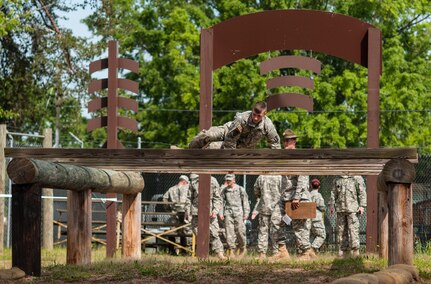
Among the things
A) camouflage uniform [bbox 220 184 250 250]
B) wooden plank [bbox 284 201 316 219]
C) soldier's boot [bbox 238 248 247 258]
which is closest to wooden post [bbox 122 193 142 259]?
wooden plank [bbox 284 201 316 219]

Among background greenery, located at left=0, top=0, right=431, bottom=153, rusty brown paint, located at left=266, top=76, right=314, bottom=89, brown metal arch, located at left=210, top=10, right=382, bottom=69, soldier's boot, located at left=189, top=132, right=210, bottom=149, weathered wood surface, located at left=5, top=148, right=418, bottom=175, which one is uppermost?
background greenery, located at left=0, top=0, right=431, bottom=153

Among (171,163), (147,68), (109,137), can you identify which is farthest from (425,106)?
(171,163)

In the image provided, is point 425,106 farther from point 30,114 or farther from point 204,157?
point 204,157

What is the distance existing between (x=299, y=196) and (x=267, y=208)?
1972 mm

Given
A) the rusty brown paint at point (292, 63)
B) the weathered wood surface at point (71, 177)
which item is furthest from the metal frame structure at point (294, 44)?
the weathered wood surface at point (71, 177)

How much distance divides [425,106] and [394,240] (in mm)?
34089

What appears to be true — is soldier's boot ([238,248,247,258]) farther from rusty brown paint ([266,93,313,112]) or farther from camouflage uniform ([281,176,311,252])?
rusty brown paint ([266,93,313,112])

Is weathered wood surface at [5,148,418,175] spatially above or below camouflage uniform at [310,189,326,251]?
above

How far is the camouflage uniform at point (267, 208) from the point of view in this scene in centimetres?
1877

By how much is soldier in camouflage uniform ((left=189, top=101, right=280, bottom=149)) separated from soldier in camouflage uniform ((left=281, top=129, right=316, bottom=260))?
2990 millimetres

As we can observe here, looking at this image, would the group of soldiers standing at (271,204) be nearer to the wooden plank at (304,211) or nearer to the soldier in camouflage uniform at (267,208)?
the soldier in camouflage uniform at (267,208)

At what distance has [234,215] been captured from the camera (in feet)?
70.3

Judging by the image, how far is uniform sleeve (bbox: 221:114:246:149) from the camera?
1437cm

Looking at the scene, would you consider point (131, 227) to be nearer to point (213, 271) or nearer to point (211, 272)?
point (213, 271)
